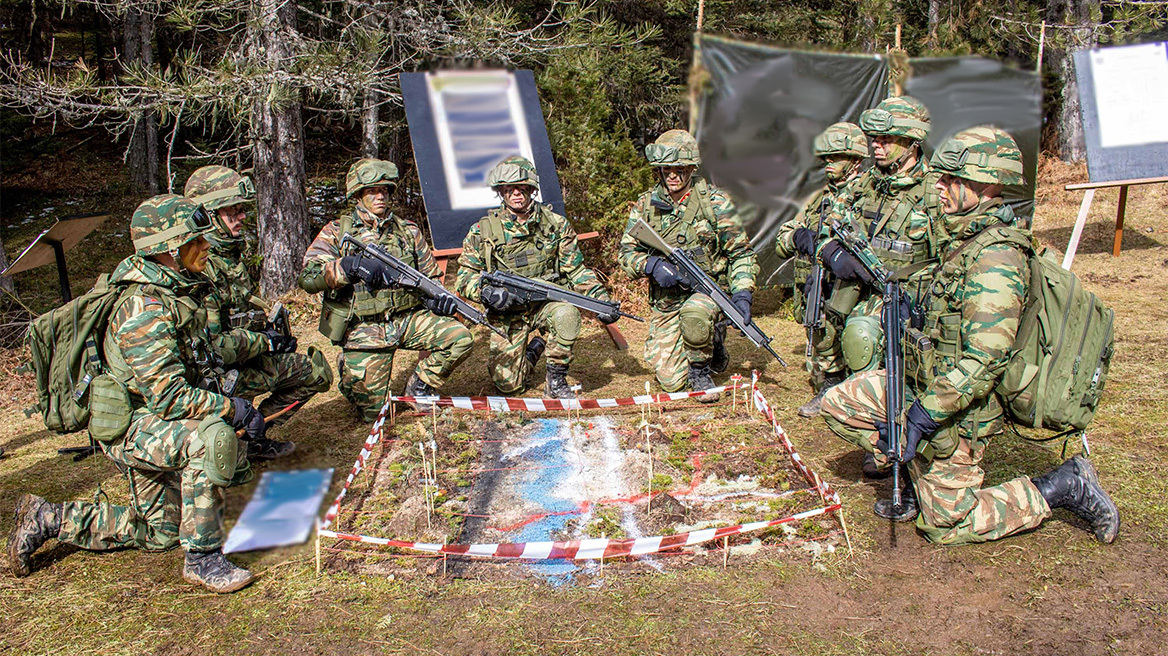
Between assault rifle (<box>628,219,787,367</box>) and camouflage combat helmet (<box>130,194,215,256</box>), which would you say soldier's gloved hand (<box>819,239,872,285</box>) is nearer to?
assault rifle (<box>628,219,787,367</box>)

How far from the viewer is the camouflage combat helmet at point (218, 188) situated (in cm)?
628

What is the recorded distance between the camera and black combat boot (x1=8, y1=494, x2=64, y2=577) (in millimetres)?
4855

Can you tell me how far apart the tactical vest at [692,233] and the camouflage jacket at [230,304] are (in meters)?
3.43

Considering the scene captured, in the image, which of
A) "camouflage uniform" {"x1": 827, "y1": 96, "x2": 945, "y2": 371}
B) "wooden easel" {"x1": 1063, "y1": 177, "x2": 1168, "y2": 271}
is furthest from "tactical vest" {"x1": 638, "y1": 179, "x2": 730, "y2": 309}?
"wooden easel" {"x1": 1063, "y1": 177, "x2": 1168, "y2": 271}

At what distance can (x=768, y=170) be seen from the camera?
35.6 ft

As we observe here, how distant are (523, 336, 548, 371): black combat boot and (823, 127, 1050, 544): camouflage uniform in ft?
11.3

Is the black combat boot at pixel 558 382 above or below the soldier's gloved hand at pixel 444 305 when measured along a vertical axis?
below

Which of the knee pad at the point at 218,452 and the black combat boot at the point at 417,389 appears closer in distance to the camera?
the knee pad at the point at 218,452

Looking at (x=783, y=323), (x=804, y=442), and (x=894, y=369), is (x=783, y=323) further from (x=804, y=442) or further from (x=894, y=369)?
(x=894, y=369)

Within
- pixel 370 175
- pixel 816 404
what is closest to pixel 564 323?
pixel 370 175

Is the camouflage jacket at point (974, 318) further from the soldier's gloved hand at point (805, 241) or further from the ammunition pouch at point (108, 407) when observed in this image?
the ammunition pouch at point (108, 407)

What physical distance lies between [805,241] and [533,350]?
269 cm

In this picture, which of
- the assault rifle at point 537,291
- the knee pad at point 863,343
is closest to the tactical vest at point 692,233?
the assault rifle at point 537,291

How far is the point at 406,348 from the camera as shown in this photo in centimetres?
738
